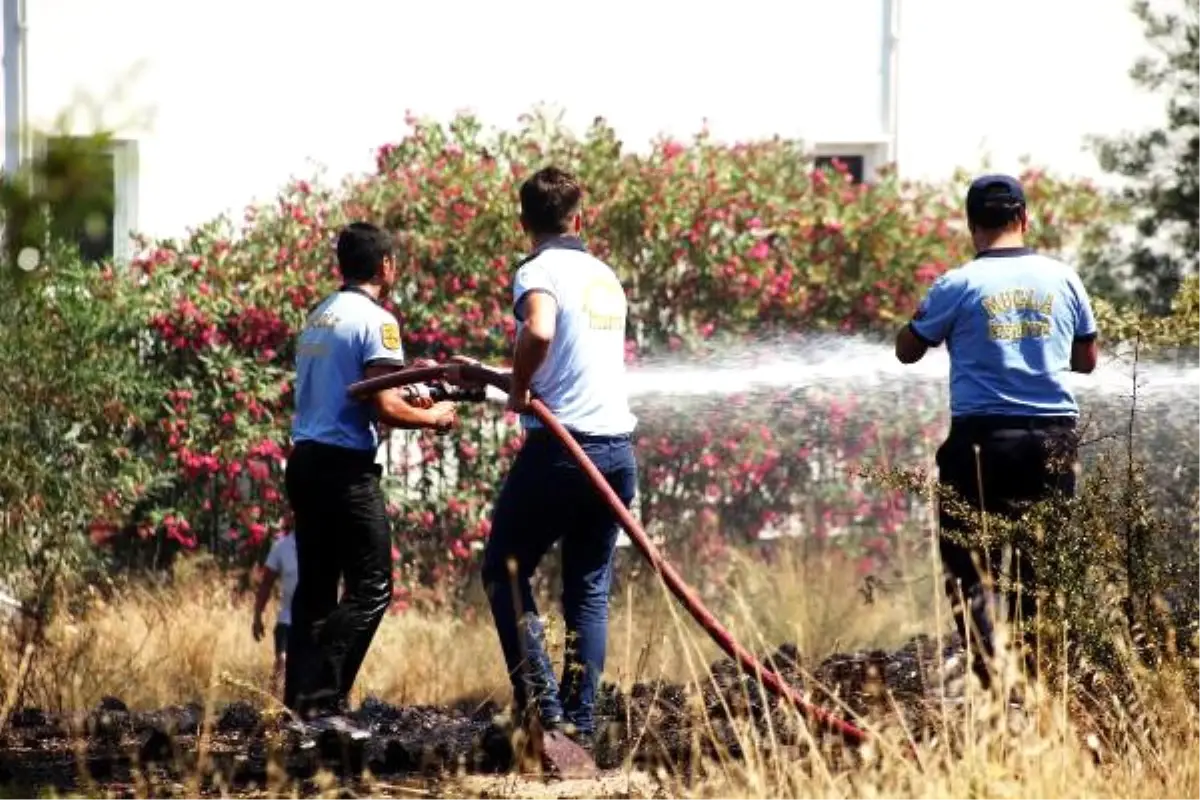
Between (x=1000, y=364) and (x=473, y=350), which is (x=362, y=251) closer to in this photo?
(x=1000, y=364)

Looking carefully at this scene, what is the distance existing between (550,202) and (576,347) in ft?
1.37

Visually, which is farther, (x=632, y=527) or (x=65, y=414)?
(x=65, y=414)

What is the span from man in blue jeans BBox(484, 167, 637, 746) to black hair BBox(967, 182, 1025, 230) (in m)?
1.02

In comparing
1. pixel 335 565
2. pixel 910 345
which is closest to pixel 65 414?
pixel 335 565

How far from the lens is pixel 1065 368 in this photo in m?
7.30

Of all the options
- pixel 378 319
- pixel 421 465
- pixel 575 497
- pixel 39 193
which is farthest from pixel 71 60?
pixel 39 193

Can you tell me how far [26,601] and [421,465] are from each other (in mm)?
2799

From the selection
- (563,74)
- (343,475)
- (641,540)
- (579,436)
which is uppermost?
(563,74)

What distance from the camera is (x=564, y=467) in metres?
7.11

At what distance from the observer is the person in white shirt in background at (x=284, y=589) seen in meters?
9.60

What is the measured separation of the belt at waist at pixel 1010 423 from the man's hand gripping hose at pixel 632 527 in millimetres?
877

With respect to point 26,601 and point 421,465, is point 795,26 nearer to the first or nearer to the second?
point 421,465

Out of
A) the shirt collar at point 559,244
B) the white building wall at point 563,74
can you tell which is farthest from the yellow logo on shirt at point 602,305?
the white building wall at point 563,74

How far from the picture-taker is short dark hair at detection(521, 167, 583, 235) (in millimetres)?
7289
